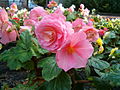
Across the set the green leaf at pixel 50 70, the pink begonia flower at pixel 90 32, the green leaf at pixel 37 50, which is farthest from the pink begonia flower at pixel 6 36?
the pink begonia flower at pixel 90 32

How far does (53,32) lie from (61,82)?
0.86 feet

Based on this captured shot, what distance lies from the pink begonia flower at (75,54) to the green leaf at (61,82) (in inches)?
6.9

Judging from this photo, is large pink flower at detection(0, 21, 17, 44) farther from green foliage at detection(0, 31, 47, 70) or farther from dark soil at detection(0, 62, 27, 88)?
dark soil at detection(0, 62, 27, 88)

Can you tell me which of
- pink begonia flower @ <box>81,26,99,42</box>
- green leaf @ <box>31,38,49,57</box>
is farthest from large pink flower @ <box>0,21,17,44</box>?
pink begonia flower @ <box>81,26,99,42</box>

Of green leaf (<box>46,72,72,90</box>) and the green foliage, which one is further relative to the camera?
the green foliage

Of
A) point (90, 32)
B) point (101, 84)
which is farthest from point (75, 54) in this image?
point (101, 84)

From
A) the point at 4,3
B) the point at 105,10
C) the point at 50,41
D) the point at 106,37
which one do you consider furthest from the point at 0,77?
the point at 105,10

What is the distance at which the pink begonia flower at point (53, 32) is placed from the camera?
852mm

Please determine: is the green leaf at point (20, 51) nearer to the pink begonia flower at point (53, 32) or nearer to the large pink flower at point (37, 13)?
the large pink flower at point (37, 13)

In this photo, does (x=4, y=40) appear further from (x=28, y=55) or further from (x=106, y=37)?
(x=106, y=37)

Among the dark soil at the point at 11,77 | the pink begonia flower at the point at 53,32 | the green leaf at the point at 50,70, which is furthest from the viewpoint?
the dark soil at the point at 11,77

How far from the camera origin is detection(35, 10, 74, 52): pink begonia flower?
852 mm

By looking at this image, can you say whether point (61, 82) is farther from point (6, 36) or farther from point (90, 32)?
point (6, 36)

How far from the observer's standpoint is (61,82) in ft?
3.38
